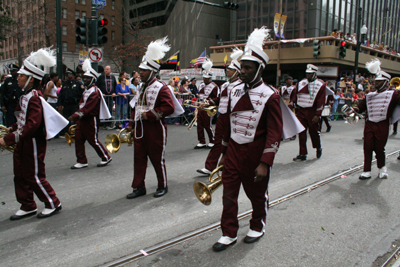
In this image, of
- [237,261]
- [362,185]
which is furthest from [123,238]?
[362,185]

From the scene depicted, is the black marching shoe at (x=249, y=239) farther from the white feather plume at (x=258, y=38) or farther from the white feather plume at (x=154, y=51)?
the white feather plume at (x=154, y=51)

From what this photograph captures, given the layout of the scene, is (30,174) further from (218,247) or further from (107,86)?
(107,86)

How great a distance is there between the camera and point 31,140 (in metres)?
4.37

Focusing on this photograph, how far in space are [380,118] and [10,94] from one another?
9.61m

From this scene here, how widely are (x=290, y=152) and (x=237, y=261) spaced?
19.8ft

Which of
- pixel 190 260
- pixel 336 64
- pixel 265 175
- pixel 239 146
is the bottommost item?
pixel 190 260

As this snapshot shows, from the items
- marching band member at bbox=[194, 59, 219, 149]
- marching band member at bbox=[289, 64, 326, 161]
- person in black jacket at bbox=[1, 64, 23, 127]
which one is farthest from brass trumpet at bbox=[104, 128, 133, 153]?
person in black jacket at bbox=[1, 64, 23, 127]

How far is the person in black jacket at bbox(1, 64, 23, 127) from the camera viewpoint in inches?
391

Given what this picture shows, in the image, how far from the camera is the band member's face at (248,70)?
3.50 m

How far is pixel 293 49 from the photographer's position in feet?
96.7

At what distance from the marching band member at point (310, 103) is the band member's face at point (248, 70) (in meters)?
4.74

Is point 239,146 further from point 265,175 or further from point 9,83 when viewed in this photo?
point 9,83

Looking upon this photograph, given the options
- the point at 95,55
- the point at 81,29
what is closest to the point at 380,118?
the point at 95,55

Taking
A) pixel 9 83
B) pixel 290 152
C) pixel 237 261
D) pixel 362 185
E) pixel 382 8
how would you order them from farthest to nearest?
pixel 382 8
pixel 9 83
pixel 290 152
pixel 362 185
pixel 237 261
